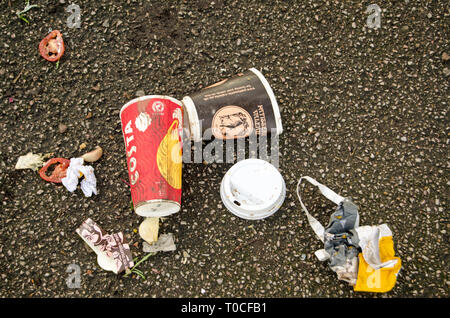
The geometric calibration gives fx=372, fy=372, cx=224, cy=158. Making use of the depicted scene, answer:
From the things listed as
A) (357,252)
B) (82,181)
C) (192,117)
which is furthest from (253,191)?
(82,181)

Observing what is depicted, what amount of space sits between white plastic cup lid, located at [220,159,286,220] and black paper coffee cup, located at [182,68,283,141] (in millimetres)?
261

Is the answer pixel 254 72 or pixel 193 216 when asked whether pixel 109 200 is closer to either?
pixel 193 216

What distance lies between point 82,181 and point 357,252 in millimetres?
1700

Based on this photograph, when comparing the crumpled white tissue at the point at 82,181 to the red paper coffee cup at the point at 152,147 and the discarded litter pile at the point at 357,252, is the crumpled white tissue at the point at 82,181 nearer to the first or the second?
the red paper coffee cup at the point at 152,147

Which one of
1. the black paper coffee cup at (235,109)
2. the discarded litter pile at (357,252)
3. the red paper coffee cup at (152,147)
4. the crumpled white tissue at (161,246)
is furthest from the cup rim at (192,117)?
the discarded litter pile at (357,252)

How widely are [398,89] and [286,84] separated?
75 centimetres

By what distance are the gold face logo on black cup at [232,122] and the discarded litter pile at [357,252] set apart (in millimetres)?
693

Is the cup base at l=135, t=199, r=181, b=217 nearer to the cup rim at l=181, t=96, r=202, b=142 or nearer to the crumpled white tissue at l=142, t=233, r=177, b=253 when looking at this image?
the crumpled white tissue at l=142, t=233, r=177, b=253

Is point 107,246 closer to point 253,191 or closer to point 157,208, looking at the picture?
point 157,208

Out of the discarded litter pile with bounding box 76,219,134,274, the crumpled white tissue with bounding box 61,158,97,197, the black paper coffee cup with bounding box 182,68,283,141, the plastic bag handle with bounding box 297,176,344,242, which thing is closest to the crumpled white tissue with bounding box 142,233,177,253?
the discarded litter pile with bounding box 76,219,134,274

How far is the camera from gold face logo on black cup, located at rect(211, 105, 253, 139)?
2.15 meters

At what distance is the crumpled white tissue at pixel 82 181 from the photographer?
2.31 m

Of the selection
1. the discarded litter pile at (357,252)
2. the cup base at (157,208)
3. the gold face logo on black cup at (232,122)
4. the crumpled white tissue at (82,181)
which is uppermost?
the gold face logo on black cup at (232,122)

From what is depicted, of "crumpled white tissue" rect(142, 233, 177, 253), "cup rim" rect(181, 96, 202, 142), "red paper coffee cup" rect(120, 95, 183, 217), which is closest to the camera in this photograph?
"red paper coffee cup" rect(120, 95, 183, 217)
